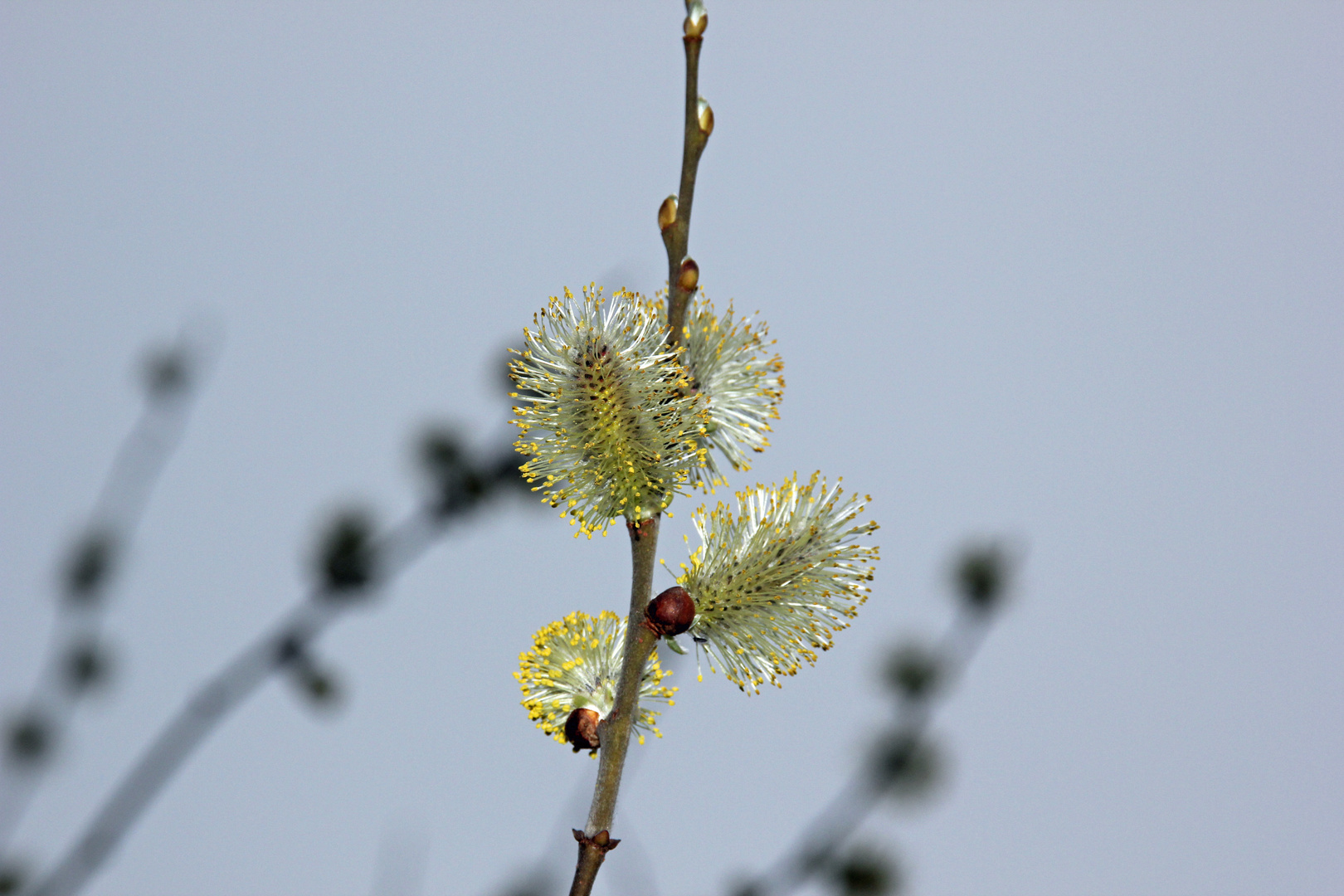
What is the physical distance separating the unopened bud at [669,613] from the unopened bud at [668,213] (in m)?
0.53

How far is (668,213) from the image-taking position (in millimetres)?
1437

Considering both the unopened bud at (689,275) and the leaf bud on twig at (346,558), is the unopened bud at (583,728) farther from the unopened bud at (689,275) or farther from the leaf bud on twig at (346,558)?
the leaf bud on twig at (346,558)

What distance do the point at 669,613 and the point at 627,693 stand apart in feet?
0.42

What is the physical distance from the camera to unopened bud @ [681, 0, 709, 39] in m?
1.45

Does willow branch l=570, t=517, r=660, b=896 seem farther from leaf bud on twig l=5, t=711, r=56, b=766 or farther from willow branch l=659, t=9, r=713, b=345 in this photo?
→ leaf bud on twig l=5, t=711, r=56, b=766

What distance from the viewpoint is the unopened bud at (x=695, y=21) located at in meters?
1.45

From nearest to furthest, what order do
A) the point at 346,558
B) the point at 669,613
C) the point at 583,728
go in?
the point at 669,613 < the point at 583,728 < the point at 346,558

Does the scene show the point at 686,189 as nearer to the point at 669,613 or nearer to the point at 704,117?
the point at 704,117

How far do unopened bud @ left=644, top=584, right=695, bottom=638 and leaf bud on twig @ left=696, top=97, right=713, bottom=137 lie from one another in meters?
0.67

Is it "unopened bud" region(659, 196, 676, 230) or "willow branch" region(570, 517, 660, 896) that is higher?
"unopened bud" region(659, 196, 676, 230)

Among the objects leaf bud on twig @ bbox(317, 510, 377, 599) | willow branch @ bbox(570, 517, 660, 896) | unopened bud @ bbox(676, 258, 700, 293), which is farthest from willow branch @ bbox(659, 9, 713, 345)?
leaf bud on twig @ bbox(317, 510, 377, 599)

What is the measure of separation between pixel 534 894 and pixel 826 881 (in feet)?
2.86

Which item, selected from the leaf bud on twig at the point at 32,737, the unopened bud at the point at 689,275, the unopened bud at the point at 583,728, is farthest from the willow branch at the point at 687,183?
the leaf bud on twig at the point at 32,737

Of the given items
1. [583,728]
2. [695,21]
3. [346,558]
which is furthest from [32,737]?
[695,21]
